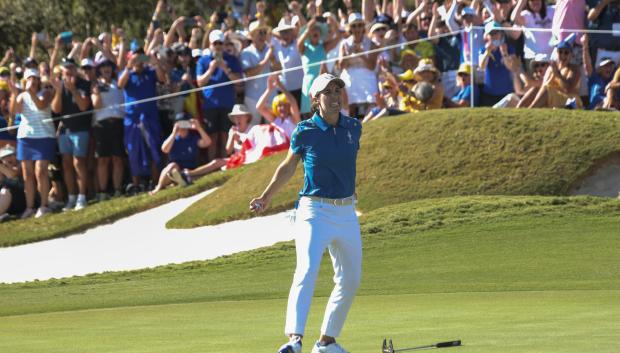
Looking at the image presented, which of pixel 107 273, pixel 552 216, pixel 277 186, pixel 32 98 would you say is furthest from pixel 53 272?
pixel 277 186

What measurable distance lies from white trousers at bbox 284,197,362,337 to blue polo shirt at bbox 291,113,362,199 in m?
0.12

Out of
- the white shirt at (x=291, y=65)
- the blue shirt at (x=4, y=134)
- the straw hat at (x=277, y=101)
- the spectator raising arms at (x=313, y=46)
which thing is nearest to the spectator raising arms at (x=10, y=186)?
the blue shirt at (x=4, y=134)

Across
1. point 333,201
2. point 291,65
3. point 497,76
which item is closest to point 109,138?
point 291,65

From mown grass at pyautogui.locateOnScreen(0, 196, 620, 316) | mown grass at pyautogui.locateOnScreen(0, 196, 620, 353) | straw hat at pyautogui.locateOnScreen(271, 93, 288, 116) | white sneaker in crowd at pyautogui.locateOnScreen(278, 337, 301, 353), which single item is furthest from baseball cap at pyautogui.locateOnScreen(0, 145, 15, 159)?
white sneaker in crowd at pyautogui.locateOnScreen(278, 337, 301, 353)

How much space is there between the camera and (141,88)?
2305 cm

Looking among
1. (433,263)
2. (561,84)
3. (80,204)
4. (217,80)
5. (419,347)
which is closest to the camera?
(419,347)

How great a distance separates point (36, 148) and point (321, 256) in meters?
14.9

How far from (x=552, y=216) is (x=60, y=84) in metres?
9.20

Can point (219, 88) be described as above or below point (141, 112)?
above

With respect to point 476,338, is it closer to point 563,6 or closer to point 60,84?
point 563,6

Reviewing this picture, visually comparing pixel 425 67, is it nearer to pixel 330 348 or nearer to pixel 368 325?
pixel 368 325

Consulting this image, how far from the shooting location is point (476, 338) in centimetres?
989

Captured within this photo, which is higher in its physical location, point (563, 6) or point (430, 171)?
point (563, 6)

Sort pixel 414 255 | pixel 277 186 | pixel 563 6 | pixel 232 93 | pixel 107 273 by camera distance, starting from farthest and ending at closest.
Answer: pixel 232 93, pixel 563 6, pixel 107 273, pixel 414 255, pixel 277 186
